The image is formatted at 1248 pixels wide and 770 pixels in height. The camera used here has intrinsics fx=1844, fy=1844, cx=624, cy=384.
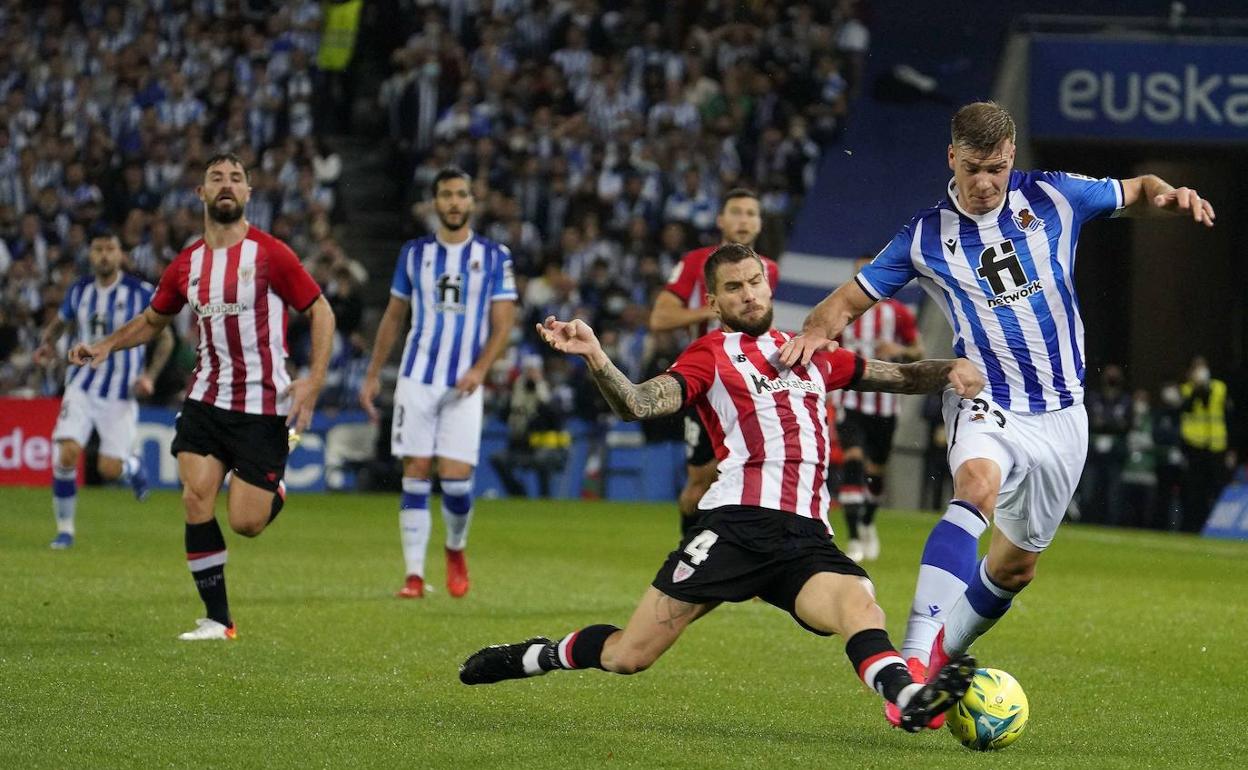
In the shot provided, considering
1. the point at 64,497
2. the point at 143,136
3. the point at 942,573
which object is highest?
the point at 143,136

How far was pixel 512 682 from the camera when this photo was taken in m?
7.28

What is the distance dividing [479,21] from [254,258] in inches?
642

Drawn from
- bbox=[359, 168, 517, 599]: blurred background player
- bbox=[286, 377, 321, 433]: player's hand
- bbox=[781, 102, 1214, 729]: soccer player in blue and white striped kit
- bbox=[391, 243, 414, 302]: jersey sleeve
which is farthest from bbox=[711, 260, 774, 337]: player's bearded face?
bbox=[391, 243, 414, 302]: jersey sleeve

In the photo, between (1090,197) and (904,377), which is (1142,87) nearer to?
(1090,197)

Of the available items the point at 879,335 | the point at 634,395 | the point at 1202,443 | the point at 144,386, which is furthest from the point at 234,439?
the point at 1202,443

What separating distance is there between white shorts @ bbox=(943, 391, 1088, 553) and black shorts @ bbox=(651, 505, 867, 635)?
846 millimetres

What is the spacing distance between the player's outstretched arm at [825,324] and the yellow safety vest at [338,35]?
18422 millimetres

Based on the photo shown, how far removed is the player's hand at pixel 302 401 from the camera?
8320 mm

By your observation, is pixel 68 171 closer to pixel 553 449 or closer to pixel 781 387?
pixel 553 449

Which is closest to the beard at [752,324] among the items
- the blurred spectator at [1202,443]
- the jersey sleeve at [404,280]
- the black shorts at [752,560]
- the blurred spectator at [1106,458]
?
the black shorts at [752,560]

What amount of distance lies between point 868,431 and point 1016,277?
733 centimetres

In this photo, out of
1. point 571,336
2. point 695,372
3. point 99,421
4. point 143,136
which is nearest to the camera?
point 571,336

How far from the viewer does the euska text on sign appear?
2097 cm

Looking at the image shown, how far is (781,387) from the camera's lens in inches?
233
